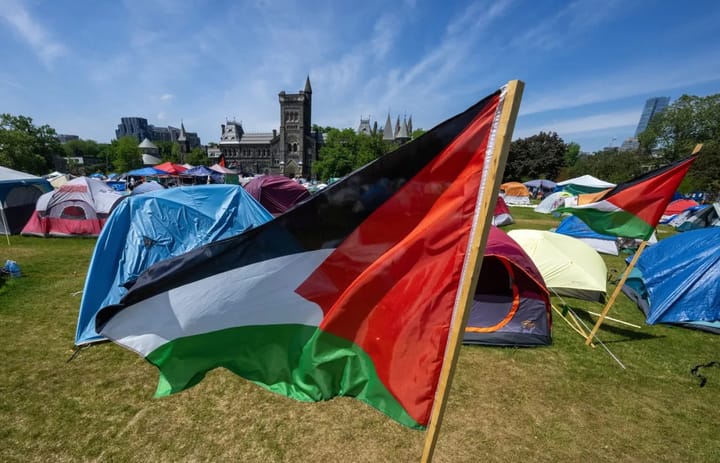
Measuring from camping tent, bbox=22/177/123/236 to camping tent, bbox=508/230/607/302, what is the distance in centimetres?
1445

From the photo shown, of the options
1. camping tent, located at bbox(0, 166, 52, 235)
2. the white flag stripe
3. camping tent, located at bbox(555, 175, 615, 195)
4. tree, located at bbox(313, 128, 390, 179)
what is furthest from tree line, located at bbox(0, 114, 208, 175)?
camping tent, located at bbox(555, 175, 615, 195)

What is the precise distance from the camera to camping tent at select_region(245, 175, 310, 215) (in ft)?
51.0

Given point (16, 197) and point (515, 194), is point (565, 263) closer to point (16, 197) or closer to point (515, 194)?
point (16, 197)

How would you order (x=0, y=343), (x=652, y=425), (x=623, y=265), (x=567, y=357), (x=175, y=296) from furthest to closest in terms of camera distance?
(x=623, y=265)
(x=567, y=357)
(x=0, y=343)
(x=652, y=425)
(x=175, y=296)

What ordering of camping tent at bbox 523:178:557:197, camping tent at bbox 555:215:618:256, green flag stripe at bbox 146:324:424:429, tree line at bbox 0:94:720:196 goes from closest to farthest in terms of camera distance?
green flag stripe at bbox 146:324:424:429 < camping tent at bbox 555:215:618:256 < tree line at bbox 0:94:720:196 < camping tent at bbox 523:178:557:197

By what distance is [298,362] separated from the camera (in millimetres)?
2385

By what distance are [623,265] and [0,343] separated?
1718 cm

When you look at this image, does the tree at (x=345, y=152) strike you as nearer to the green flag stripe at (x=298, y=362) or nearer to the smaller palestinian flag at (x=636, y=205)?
the smaller palestinian flag at (x=636, y=205)

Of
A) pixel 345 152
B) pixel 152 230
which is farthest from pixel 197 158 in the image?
pixel 152 230

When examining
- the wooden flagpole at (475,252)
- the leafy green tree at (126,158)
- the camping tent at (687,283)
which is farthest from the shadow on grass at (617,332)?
the leafy green tree at (126,158)

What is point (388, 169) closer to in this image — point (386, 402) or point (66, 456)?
point (386, 402)

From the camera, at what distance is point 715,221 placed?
50.8ft

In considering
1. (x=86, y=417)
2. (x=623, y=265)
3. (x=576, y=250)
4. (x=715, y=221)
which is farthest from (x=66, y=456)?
(x=715, y=221)

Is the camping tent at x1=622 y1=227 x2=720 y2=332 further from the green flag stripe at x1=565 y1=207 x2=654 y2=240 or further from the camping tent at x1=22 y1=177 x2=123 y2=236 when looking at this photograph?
the camping tent at x1=22 y1=177 x2=123 y2=236
